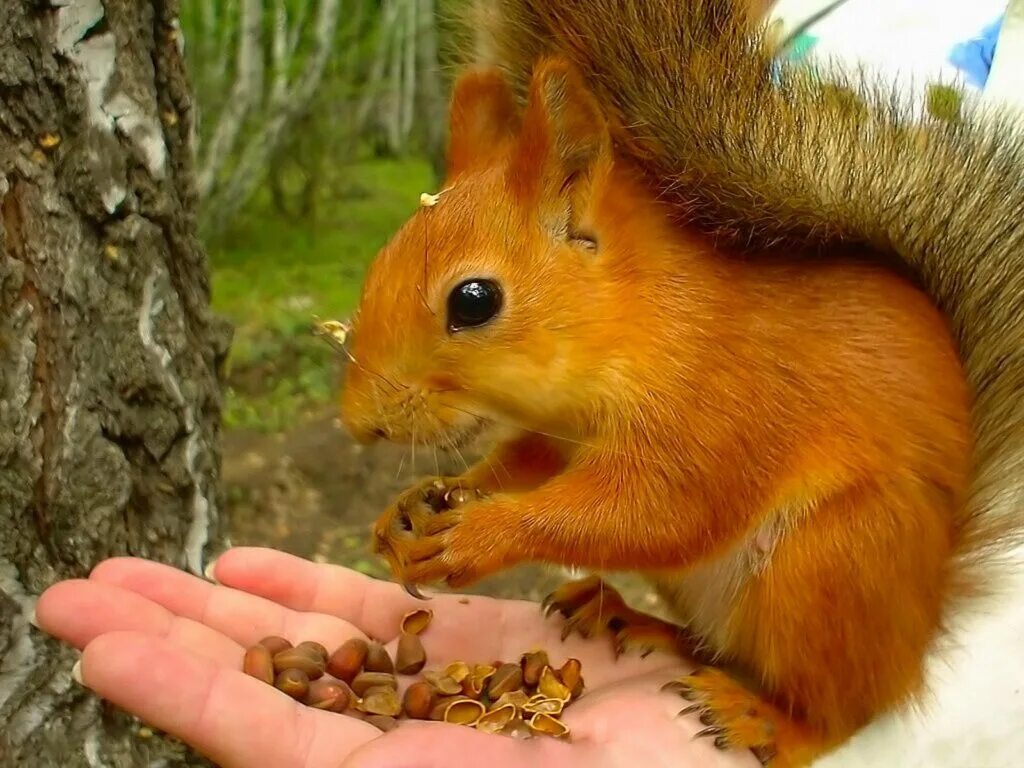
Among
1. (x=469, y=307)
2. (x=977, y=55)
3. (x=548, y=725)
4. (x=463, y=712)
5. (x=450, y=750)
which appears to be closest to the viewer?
(x=450, y=750)

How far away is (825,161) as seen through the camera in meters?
1.16

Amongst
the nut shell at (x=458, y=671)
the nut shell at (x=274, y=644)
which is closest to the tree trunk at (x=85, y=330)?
the nut shell at (x=274, y=644)

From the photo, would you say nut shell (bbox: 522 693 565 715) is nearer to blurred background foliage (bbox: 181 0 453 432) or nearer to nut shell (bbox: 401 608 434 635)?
nut shell (bbox: 401 608 434 635)

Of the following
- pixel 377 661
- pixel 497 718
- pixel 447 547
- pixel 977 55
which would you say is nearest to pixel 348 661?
pixel 377 661

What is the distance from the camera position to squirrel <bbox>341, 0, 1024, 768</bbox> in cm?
114

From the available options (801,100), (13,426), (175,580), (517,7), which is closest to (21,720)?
(175,580)

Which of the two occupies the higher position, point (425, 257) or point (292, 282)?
point (425, 257)

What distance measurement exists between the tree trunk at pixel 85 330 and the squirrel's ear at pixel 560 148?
697 millimetres

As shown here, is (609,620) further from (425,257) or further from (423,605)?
(425,257)

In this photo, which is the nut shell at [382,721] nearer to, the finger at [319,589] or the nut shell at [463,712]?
the nut shell at [463,712]

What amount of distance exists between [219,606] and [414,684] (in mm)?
315

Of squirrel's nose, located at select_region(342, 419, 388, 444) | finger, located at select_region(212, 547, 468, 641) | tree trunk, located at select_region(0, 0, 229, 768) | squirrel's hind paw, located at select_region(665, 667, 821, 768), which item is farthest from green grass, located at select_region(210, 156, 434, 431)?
squirrel's hind paw, located at select_region(665, 667, 821, 768)

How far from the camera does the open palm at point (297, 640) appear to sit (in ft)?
3.53

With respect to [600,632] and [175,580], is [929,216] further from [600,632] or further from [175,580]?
[175,580]
